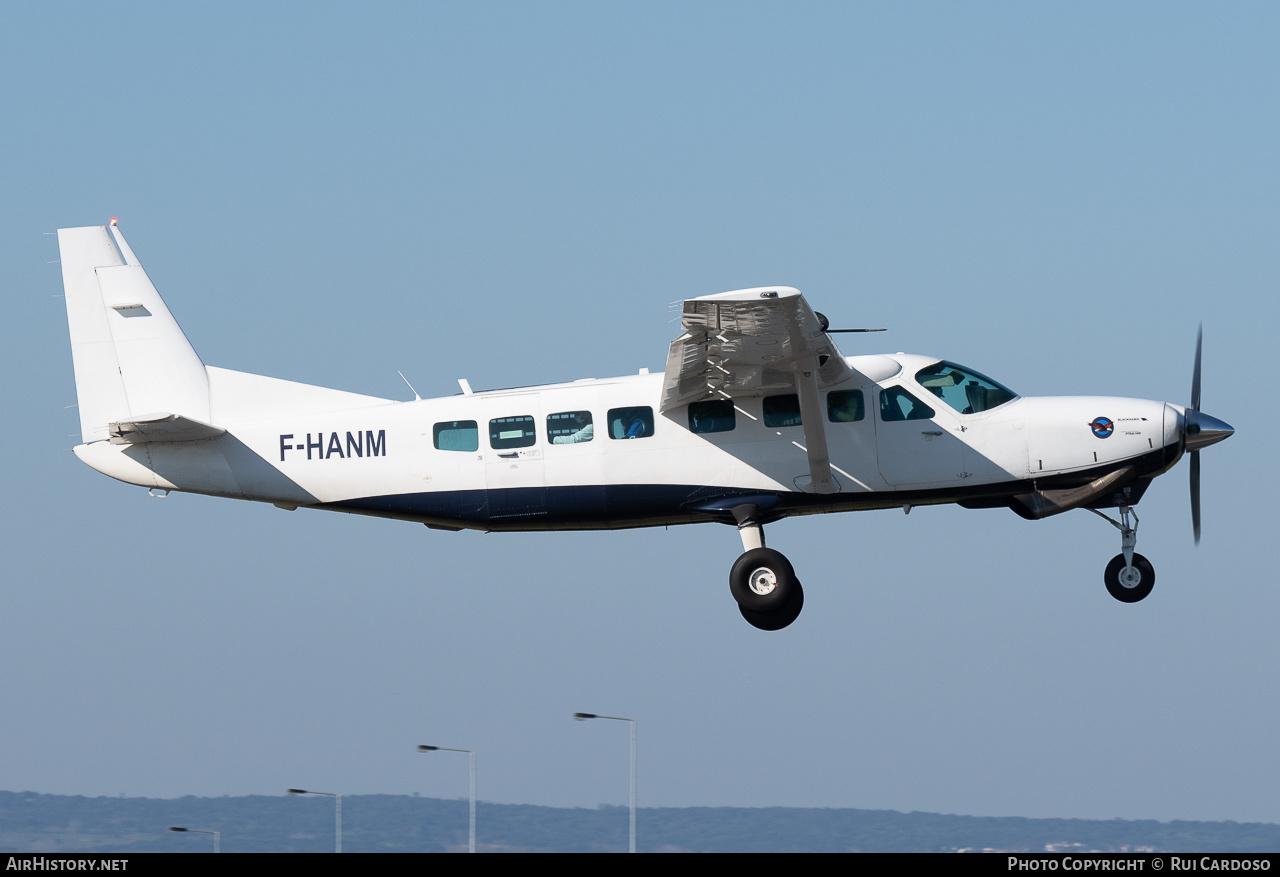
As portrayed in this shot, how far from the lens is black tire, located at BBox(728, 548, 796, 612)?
18938 millimetres

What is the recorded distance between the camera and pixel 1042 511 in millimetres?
19234

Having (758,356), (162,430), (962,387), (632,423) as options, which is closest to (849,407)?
(962,387)

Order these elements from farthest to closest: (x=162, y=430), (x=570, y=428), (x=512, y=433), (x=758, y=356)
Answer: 1. (x=162, y=430)
2. (x=512, y=433)
3. (x=570, y=428)
4. (x=758, y=356)

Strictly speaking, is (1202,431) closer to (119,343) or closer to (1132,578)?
(1132,578)

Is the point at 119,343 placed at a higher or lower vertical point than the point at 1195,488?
higher

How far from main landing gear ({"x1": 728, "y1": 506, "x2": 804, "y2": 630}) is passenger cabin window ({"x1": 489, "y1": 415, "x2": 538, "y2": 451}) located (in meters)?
2.92

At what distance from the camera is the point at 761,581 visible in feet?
62.3

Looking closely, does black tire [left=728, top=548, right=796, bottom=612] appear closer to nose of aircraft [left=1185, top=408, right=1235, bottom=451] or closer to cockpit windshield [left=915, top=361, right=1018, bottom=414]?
cockpit windshield [left=915, top=361, right=1018, bottom=414]

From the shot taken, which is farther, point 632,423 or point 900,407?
point 632,423

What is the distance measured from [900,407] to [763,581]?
284 centimetres

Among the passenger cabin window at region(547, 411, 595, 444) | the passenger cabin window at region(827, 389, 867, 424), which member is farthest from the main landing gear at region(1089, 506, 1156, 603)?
the passenger cabin window at region(547, 411, 595, 444)

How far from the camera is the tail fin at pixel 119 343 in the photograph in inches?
806

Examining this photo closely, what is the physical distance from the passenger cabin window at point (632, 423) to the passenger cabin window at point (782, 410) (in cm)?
153
